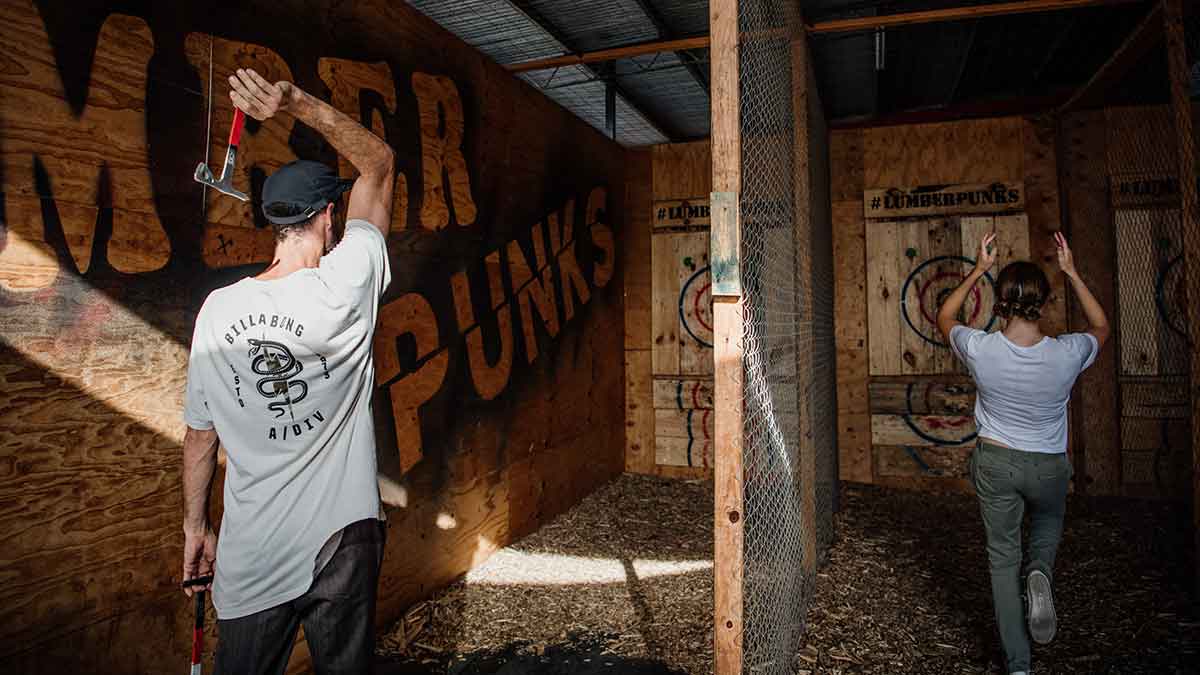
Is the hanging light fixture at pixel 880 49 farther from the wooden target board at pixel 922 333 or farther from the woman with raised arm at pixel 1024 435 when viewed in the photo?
the woman with raised arm at pixel 1024 435

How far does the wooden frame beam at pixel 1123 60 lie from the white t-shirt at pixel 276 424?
16.0ft

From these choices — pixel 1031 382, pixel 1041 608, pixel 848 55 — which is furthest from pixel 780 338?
pixel 848 55

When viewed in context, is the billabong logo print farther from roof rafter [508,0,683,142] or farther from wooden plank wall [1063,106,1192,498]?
wooden plank wall [1063,106,1192,498]

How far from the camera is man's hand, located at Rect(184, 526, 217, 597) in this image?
1821 millimetres

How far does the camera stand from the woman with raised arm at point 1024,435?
2.59 m

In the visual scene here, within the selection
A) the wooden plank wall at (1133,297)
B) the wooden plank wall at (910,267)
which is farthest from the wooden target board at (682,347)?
the wooden plank wall at (1133,297)

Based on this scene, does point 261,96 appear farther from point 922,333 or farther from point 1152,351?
point 1152,351

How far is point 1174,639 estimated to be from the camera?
10.6 ft

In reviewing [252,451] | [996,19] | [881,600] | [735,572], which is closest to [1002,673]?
[881,600]

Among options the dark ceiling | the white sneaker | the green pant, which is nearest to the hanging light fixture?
the dark ceiling

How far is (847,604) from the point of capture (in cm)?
373

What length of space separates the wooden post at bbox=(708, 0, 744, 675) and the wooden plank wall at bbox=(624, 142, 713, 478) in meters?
4.86

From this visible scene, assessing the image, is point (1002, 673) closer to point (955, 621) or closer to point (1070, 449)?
point (955, 621)

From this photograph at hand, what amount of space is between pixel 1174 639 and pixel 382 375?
4.24m
